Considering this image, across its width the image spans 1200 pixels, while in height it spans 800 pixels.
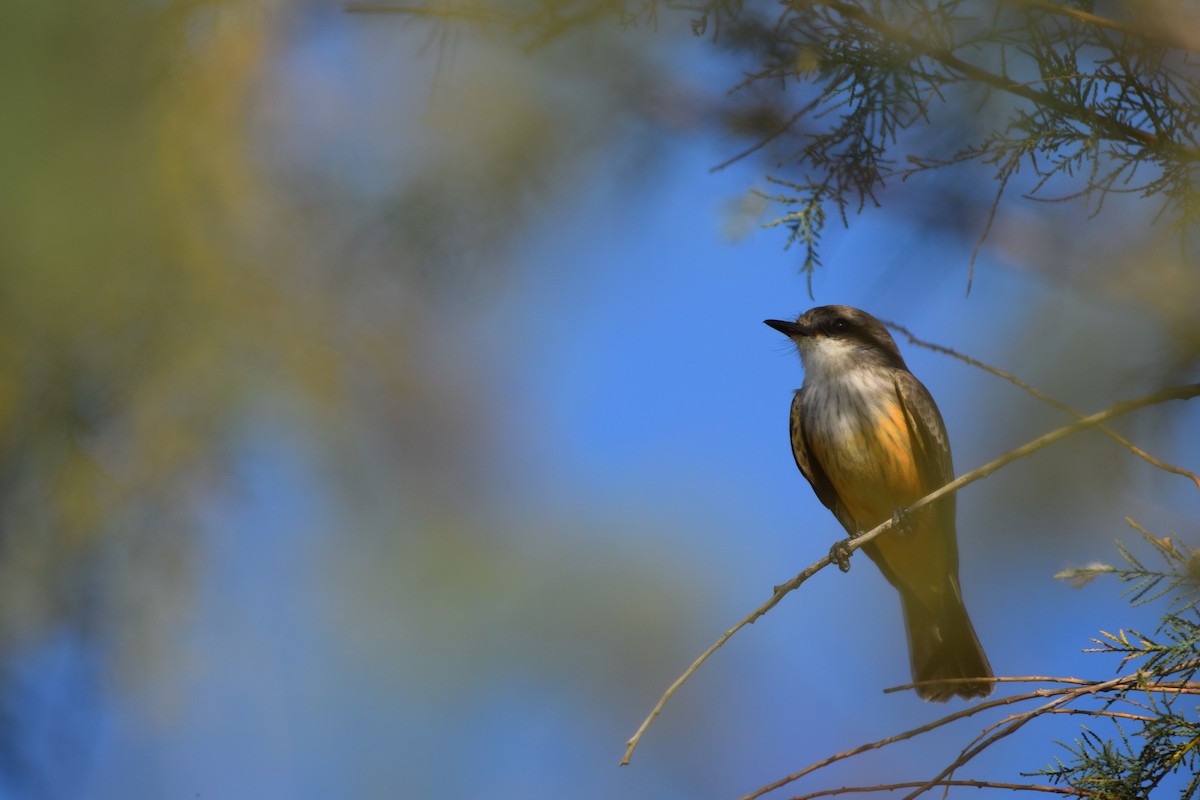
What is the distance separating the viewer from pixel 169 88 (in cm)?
470

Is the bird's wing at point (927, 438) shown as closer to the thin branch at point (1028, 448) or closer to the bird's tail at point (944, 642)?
the bird's tail at point (944, 642)

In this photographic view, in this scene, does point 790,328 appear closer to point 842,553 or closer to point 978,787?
point 842,553

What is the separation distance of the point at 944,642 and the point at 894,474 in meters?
0.84

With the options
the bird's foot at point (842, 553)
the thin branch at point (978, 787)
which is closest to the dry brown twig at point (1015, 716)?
the thin branch at point (978, 787)

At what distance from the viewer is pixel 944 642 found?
531cm

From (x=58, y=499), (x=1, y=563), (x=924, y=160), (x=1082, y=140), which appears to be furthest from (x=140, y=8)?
(x=1082, y=140)

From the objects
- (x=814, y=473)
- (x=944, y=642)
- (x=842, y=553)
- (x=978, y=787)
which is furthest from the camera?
(x=814, y=473)

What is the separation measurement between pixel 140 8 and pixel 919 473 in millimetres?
3771

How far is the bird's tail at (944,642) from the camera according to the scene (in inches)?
205

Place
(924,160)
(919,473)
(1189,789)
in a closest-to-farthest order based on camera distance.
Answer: (1189,789) → (924,160) → (919,473)

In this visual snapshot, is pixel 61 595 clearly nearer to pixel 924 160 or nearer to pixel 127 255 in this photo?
pixel 127 255

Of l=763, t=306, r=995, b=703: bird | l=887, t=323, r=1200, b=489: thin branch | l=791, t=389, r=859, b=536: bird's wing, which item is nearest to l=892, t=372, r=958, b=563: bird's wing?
l=763, t=306, r=995, b=703: bird

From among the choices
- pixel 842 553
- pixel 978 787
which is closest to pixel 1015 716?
pixel 978 787

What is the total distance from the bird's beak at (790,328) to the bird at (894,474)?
4.4 inches
